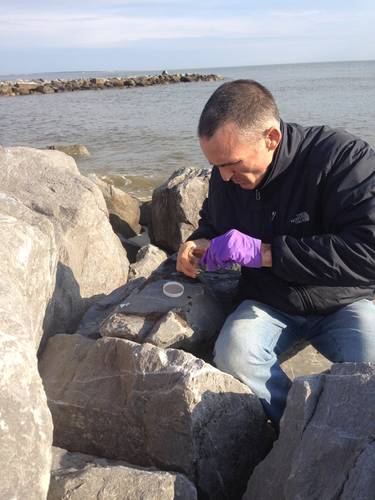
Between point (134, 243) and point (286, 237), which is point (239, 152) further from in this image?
point (134, 243)

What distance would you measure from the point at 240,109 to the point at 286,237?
0.74m

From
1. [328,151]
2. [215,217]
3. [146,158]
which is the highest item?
[328,151]

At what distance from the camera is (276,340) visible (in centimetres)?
352

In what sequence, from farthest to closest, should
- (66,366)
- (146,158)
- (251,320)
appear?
(146,158), (251,320), (66,366)

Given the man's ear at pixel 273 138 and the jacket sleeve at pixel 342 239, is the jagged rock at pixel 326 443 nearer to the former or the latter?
the jacket sleeve at pixel 342 239

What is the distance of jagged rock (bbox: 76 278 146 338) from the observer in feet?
12.5

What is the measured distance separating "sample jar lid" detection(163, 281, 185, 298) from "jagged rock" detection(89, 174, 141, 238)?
132 inches

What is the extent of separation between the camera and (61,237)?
4.39 metres

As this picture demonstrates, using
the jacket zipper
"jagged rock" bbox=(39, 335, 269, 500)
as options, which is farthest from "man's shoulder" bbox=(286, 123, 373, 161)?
"jagged rock" bbox=(39, 335, 269, 500)

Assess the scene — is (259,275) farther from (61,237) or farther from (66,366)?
(61,237)

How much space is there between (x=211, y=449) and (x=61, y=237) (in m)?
2.20

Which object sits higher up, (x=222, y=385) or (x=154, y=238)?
(x=222, y=385)

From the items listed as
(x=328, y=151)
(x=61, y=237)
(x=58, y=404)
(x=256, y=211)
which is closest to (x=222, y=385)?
(x=58, y=404)

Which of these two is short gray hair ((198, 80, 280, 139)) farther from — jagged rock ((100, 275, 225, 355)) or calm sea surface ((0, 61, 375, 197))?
calm sea surface ((0, 61, 375, 197))
